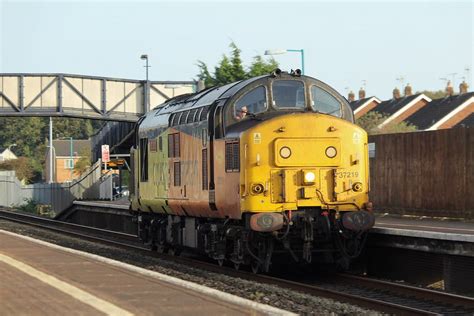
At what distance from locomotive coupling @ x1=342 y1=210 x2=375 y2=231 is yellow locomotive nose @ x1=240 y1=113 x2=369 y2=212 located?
13.1 inches

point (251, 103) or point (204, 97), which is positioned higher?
point (204, 97)

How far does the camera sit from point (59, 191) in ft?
180

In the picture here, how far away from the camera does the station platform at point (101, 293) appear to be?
9.83 m

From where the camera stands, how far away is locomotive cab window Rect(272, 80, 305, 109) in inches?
639

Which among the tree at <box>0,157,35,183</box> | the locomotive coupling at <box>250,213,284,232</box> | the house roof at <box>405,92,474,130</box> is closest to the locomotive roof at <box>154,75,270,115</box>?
the locomotive coupling at <box>250,213,284,232</box>

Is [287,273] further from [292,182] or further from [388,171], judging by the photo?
[388,171]

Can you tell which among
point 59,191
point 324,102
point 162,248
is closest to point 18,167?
point 59,191

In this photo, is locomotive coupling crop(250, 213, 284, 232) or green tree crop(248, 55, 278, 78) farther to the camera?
green tree crop(248, 55, 278, 78)

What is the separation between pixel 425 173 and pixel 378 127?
1695 inches

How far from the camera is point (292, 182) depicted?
15.2m

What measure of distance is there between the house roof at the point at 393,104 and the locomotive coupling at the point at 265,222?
2565 inches

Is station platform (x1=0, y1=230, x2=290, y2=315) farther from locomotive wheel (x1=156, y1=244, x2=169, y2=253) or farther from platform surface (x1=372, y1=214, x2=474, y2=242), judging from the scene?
locomotive wheel (x1=156, y1=244, x2=169, y2=253)

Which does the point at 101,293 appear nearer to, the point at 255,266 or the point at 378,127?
the point at 255,266

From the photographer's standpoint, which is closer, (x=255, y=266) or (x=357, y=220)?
(x=357, y=220)
